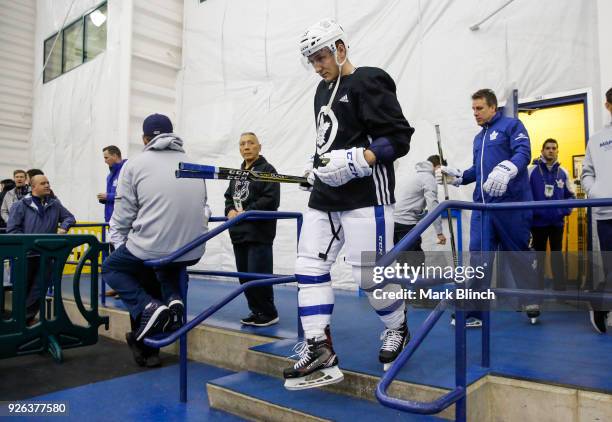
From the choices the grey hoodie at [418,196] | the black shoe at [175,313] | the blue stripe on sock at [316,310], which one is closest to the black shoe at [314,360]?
the blue stripe on sock at [316,310]

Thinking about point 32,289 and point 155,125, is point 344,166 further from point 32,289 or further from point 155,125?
point 32,289

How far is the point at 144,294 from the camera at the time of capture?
3051mm

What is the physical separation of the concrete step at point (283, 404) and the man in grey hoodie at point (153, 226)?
1.94 feet

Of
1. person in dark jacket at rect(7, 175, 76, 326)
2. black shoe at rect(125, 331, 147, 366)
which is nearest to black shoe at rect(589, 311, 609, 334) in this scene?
black shoe at rect(125, 331, 147, 366)

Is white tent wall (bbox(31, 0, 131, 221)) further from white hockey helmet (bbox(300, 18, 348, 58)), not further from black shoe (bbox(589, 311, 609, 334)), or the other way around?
black shoe (bbox(589, 311, 609, 334))

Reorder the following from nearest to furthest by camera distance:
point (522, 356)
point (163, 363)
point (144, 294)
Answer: point (522, 356) → point (144, 294) → point (163, 363)

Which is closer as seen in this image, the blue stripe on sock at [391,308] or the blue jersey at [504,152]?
the blue stripe on sock at [391,308]

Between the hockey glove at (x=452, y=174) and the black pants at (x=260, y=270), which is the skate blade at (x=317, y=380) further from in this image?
the hockey glove at (x=452, y=174)

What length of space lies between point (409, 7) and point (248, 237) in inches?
146

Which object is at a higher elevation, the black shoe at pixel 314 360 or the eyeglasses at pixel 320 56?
the eyeglasses at pixel 320 56

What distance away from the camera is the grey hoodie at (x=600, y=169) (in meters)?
3.18

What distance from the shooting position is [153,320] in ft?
9.34

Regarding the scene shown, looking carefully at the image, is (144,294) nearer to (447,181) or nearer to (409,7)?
(447,181)

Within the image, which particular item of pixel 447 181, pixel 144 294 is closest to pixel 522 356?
pixel 447 181
